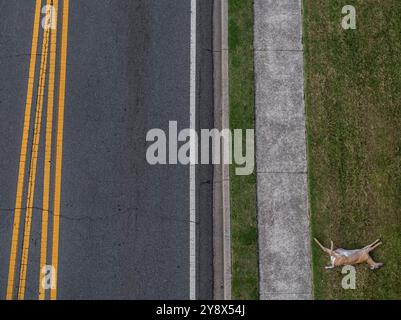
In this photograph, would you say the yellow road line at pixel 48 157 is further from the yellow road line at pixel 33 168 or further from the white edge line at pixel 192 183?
the white edge line at pixel 192 183

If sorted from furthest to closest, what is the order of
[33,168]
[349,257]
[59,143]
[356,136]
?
[356,136] → [59,143] → [33,168] → [349,257]

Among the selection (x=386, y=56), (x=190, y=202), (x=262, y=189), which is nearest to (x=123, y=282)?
(x=190, y=202)

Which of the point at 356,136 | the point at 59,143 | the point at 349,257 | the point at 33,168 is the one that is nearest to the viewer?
the point at 349,257

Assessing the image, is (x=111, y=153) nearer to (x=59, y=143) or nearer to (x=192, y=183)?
(x=59, y=143)

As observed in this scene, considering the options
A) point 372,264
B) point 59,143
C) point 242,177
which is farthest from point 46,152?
point 372,264

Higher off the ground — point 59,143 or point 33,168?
point 59,143

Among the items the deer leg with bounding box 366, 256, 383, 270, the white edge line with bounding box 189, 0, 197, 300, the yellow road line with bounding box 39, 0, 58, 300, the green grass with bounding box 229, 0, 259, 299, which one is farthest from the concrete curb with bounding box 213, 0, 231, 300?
the yellow road line with bounding box 39, 0, 58, 300

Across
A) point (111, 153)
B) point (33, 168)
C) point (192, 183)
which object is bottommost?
point (192, 183)
